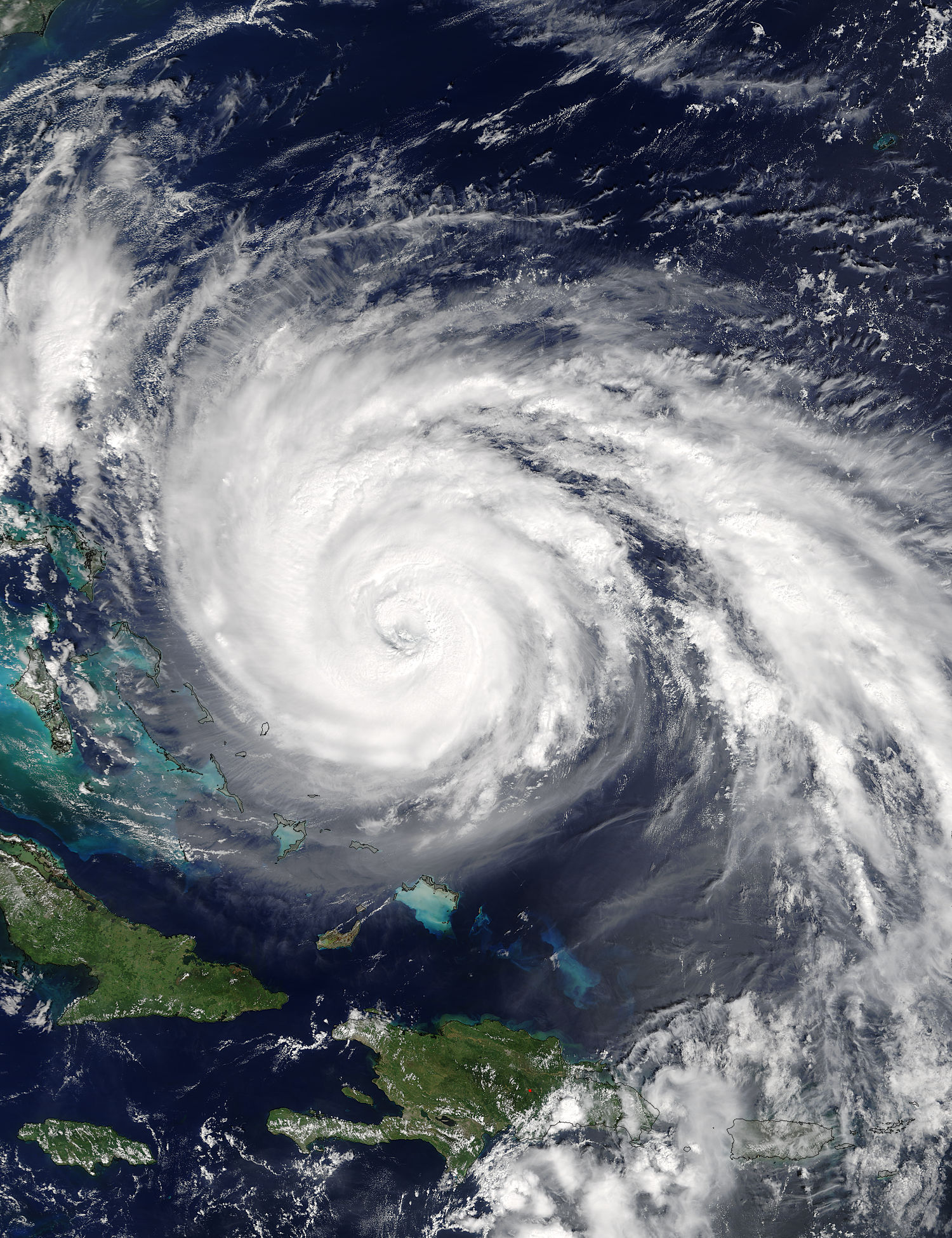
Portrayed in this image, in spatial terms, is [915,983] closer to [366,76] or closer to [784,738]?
[784,738]

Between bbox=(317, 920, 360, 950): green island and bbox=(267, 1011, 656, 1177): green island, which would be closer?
bbox=(267, 1011, 656, 1177): green island

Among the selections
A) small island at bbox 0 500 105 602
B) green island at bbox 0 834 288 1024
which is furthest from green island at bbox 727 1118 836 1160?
small island at bbox 0 500 105 602

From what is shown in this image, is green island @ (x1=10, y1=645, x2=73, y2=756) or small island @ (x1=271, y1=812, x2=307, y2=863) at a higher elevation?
green island @ (x1=10, y1=645, x2=73, y2=756)

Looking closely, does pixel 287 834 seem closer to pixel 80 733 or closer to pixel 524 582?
pixel 80 733

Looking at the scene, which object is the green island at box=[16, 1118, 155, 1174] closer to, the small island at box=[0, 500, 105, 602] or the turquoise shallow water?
the turquoise shallow water

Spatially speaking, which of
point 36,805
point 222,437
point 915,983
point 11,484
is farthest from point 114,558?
point 915,983

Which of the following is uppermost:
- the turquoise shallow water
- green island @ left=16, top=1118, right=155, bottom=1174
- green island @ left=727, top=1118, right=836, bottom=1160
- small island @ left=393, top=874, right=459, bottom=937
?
the turquoise shallow water

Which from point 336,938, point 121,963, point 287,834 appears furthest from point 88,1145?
point 287,834
